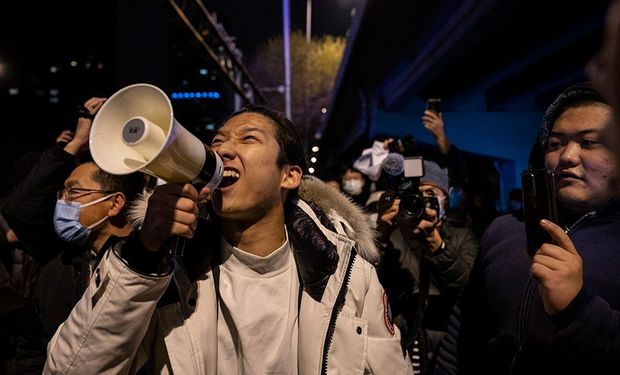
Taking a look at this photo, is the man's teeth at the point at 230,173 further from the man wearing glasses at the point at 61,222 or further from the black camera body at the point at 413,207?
the black camera body at the point at 413,207

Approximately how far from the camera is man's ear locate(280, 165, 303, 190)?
2.46 m

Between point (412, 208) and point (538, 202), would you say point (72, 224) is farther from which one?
point (538, 202)

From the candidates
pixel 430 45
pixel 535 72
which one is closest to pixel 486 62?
pixel 430 45

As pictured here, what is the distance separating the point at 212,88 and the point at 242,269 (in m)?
58.8

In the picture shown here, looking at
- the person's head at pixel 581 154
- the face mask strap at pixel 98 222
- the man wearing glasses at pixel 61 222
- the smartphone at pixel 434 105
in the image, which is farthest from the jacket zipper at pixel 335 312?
the smartphone at pixel 434 105

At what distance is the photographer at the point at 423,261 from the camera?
2.96 metres

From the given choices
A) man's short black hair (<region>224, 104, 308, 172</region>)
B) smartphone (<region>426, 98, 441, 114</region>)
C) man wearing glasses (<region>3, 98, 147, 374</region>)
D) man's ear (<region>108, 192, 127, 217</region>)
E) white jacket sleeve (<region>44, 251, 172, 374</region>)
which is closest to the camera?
white jacket sleeve (<region>44, 251, 172, 374</region>)

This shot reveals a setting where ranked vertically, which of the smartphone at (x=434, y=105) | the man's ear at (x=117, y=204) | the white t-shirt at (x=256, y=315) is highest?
the smartphone at (x=434, y=105)

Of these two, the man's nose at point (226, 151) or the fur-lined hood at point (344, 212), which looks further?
the fur-lined hood at point (344, 212)

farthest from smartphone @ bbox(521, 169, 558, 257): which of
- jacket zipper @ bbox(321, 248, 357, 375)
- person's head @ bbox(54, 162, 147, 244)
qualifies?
person's head @ bbox(54, 162, 147, 244)

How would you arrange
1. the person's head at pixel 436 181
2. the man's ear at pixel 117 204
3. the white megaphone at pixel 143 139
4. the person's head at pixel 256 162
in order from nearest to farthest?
the white megaphone at pixel 143 139 < the person's head at pixel 256 162 < the man's ear at pixel 117 204 < the person's head at pixel 436 181

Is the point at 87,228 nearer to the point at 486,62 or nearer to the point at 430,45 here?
the point at 430,45

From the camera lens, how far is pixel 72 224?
2877mm

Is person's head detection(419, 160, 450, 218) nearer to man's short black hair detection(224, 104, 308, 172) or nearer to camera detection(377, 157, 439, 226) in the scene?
camera detection(377, 157, 439, 226)
